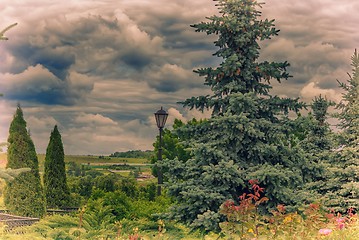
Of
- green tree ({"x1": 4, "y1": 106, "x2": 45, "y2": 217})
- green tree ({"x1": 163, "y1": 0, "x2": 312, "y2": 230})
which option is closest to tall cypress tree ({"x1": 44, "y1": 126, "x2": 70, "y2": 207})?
green tree ({"x1": 4, "y1": 106, "x2": 45, "y2": 217})

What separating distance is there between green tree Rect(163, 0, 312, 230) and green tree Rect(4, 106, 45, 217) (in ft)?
21.6

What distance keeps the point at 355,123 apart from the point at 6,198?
12.0m

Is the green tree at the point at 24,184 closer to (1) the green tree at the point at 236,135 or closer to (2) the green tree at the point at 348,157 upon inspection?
(1) the green tree at the point at 236,135

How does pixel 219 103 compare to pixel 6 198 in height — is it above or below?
above

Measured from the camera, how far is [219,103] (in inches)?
492

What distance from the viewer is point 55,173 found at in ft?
66.4

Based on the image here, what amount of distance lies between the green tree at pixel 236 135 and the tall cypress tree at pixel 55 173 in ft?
30.3

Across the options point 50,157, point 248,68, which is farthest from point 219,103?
point 50,157

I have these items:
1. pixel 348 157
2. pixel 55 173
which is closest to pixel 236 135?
pixel 348 157

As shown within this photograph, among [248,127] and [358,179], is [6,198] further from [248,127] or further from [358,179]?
[358,179]

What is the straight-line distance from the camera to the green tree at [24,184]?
16672mm

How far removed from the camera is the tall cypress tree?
66.3 feet

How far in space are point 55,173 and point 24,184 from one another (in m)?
3.53

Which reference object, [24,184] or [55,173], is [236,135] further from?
[55,173]
